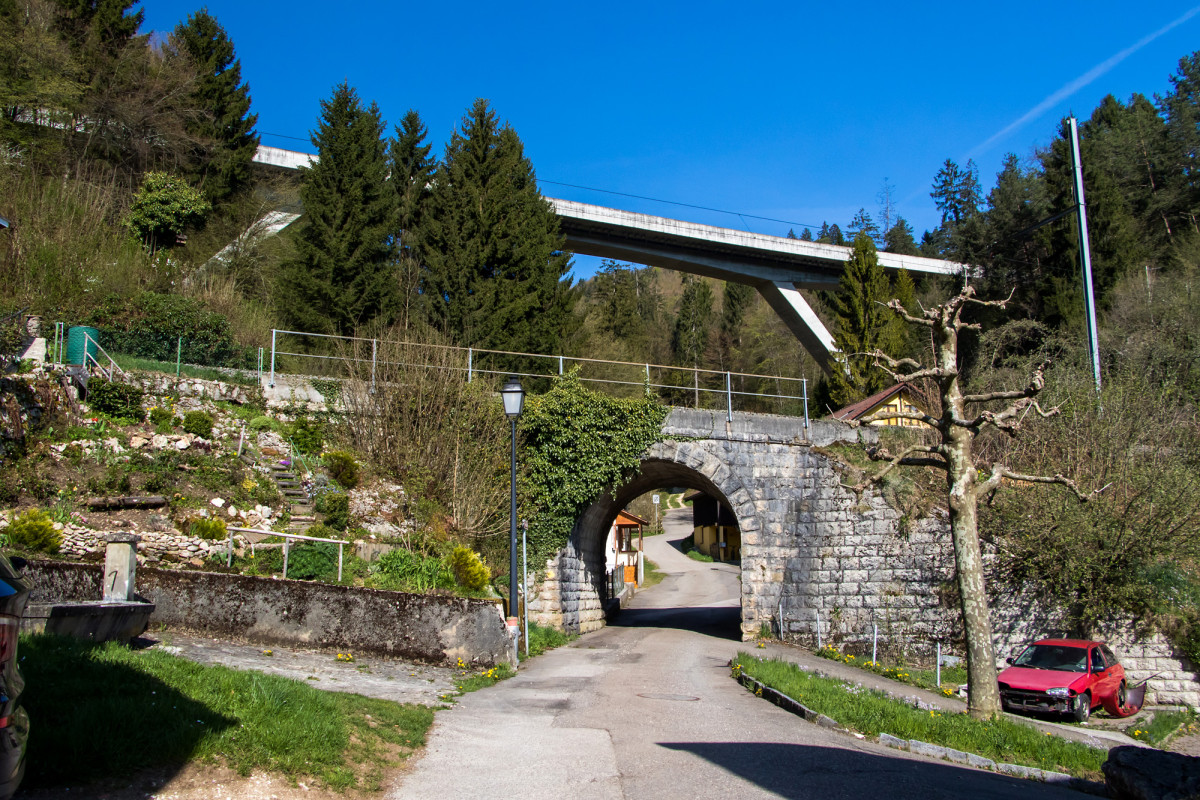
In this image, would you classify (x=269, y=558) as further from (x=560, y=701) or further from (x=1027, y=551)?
(x=1027, y=551)

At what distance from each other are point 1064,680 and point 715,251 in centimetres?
2186

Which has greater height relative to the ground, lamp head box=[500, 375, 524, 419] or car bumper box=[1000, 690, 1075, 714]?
lamp head box=[500, 375, 524, 419]

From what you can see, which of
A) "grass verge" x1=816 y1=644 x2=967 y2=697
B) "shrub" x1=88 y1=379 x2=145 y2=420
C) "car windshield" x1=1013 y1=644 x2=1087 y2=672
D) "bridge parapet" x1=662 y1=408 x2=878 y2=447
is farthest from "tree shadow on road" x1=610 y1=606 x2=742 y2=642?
"shrub" x1=88 y1=379 x2=145 y2=420

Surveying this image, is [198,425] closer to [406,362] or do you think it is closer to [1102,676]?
[406,362]

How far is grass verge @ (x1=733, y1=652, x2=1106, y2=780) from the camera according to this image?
8.02 m

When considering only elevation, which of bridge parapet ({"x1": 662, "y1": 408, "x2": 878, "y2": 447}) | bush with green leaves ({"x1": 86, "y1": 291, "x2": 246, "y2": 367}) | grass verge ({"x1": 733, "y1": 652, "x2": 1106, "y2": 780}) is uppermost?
bush with green leaves ({"x1": 86, "y1": 291, "x2": 246, "y2": 367})

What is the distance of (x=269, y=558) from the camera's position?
12.3m

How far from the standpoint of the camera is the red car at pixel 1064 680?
1262 cm

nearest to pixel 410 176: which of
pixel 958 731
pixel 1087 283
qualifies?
pixel 1087 283

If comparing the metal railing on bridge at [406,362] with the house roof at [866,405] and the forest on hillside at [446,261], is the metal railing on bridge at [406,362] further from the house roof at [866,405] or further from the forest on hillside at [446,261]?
the house roof at [866,405]

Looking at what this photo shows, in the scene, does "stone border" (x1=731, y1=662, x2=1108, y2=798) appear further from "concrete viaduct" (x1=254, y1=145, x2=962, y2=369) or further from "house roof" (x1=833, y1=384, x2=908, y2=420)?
"concrete viaduct" (x1=254, y1=145, x2=962, y2=369)

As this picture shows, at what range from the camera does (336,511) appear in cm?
1410

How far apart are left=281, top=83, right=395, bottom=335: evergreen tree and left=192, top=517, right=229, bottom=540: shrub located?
468 inches

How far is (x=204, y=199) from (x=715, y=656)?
2140 cm
